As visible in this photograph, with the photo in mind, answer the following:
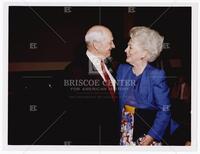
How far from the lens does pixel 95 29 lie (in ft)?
12.8

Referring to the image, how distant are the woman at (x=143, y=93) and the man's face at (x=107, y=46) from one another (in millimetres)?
105

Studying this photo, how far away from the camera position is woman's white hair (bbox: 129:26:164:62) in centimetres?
389

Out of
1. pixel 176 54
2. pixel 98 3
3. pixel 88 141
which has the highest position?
pixel 98 3

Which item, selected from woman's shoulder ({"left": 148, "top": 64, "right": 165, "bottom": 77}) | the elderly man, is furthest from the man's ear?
woman's shoulder ({"left": 148, "top": 64, "right": 165, "bottom": 77})

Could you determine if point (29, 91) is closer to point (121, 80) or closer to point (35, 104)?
point (35, 104)

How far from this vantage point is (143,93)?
391cm

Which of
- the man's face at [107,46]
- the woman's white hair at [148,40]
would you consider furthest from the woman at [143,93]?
the man's face at [107,46]

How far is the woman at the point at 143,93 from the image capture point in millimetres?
3898

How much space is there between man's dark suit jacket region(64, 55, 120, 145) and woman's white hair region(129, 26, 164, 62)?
33 centimetres

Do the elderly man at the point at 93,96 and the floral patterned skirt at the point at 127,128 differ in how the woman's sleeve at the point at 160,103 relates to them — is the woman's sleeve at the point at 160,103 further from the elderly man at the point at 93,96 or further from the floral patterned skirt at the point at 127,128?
the elderly man at the point at 93,96

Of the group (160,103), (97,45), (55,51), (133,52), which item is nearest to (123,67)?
(133,52)

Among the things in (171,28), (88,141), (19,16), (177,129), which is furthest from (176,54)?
(19,16)
